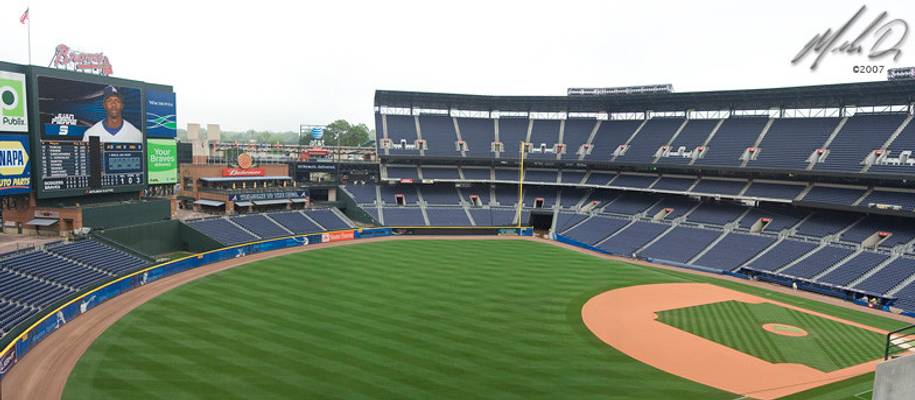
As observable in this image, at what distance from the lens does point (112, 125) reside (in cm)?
4053

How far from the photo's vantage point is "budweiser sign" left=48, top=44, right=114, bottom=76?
48906 mm

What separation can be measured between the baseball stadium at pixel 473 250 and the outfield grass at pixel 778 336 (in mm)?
231

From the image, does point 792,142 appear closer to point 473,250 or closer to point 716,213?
point 716,213

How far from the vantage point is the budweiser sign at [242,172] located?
59.1 metres

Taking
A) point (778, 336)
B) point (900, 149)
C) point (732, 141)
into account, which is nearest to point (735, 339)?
point (778, 336)

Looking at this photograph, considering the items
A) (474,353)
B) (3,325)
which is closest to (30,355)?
(3,325)

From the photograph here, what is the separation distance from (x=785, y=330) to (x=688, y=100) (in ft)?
132

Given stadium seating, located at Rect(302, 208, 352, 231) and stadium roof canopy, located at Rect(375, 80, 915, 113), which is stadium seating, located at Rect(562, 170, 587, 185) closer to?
stadium roof canopy, located at Rect(375, 80, 915, 113)

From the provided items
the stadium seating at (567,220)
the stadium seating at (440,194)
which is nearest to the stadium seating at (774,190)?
the stadium seating at (567,220)

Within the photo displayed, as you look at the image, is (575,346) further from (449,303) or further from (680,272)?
(680,272)

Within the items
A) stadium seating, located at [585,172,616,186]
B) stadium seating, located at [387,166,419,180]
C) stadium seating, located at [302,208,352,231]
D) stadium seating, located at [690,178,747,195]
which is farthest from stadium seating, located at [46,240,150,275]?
stadium seating, located at [690,178,747,195]

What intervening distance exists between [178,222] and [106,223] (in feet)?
22.5

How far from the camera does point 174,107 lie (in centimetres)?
4544

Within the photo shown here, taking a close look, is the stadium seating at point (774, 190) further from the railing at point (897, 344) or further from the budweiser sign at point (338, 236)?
the budweiser sign at point (338, 236)
